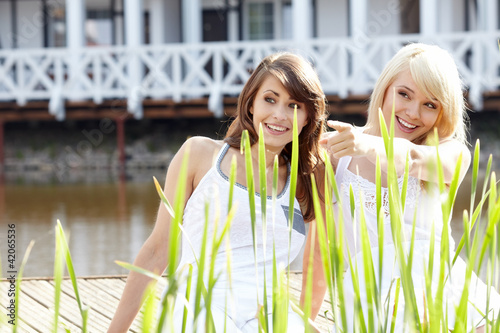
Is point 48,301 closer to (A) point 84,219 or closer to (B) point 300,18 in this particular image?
(A) point 84,219

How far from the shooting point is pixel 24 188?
10.4 meters

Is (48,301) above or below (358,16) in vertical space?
below

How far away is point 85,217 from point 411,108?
576 centimetres

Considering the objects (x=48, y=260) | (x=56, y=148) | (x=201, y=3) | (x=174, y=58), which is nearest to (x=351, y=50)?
(x=174, y=58)

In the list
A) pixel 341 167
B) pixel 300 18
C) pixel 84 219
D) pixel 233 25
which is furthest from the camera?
pixel 233 25

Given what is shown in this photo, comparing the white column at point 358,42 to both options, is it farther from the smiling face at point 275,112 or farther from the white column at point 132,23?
the smiling face at point 275,112

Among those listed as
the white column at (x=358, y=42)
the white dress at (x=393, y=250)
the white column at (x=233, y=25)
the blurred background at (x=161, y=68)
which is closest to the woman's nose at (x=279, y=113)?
the white dress at (x=393, y=250)

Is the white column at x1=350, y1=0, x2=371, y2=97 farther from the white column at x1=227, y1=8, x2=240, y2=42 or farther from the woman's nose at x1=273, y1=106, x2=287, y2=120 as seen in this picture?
the woman's nose at x1=273, y1=106, x2=287, y2=120

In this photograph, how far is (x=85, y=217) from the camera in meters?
7.66

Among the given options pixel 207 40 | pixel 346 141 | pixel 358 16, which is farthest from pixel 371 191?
pixel 207 40

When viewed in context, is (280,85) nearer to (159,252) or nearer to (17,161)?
(159,252)

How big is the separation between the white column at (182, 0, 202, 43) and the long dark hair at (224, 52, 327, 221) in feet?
44.5

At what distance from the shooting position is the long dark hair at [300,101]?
224 cm

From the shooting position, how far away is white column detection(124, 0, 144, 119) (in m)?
13.5
